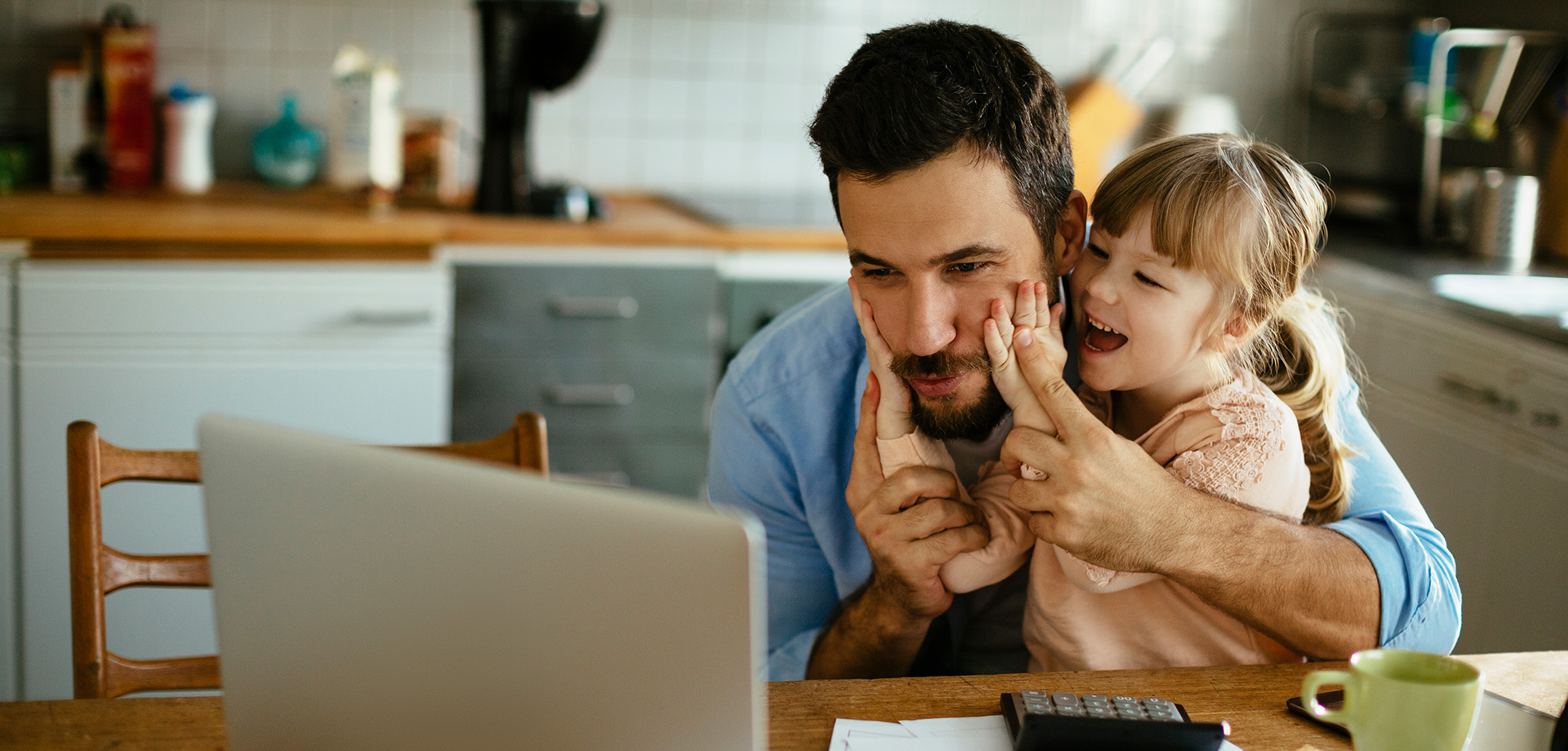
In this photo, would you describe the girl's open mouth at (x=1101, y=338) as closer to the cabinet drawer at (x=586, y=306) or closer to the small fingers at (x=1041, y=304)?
the small fingers at (x=1041, y=304)

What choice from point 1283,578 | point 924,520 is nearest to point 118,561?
point 924,520

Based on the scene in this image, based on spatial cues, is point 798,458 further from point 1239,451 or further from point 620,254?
point 620,254

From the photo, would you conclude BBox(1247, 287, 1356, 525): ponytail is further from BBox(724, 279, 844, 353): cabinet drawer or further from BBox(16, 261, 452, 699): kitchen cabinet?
BBox(16, 261, 452, 699): kitchen cabinet

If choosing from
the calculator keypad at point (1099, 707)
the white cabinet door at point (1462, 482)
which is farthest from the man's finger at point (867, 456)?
the white cabinet door at point (1462, 482)

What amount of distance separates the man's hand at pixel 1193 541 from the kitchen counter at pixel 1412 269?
48.6 inches

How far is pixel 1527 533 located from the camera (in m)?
2.10

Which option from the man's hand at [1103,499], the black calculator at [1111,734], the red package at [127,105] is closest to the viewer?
the black calculator at [1111,734]

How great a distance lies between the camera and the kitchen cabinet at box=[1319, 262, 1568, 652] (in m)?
2.05

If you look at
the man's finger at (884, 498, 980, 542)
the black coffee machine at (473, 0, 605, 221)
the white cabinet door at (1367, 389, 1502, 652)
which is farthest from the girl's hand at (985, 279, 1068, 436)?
the black coffee machine at (473, 0, 605, 221)

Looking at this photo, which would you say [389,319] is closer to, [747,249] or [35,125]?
[747,249]

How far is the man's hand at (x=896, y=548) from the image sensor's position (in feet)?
3.87

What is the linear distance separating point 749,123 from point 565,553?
2672 mm

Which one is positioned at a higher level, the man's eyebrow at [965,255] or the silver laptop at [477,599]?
the man's eyebrow at [965,255]

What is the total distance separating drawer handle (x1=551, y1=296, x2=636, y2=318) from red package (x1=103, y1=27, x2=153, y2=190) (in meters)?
1.00
